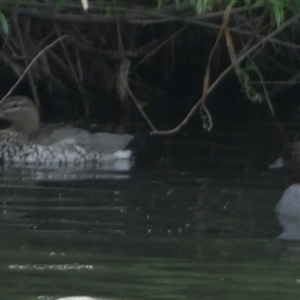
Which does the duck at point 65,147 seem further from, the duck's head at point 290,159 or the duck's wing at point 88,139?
the duck's head at point 290,159

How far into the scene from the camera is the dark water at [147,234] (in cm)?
693

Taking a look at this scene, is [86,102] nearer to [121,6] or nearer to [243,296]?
[121,6]

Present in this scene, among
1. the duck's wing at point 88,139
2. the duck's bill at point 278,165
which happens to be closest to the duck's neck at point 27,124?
the duck's wing at point 88,139

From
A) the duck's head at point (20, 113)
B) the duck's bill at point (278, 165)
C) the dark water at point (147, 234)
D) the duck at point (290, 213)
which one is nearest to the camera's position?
the dark water at point (147, 234)

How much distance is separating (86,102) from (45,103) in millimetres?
730

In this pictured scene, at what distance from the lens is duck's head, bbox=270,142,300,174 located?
1109 cm

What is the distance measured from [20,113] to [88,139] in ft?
3.60

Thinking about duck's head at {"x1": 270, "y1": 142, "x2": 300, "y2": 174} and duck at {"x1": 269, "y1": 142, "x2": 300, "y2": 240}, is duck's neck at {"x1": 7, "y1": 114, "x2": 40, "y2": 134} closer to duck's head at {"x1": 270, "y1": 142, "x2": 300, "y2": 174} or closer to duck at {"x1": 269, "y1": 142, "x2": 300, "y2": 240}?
duck's head at {"x1": 270, "y1": 142, "x2": 300, "y2": 174}

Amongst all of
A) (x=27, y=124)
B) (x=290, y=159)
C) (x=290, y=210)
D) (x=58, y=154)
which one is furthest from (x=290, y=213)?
(x=27, y=124)

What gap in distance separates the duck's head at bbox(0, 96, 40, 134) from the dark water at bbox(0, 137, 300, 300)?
5.72 feet

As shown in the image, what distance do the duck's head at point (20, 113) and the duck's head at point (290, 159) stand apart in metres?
2.92

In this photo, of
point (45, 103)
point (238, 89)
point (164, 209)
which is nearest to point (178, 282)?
point (164, 209)

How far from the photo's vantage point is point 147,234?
8.35 metres

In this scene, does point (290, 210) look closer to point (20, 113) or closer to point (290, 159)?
point (290, 159)
